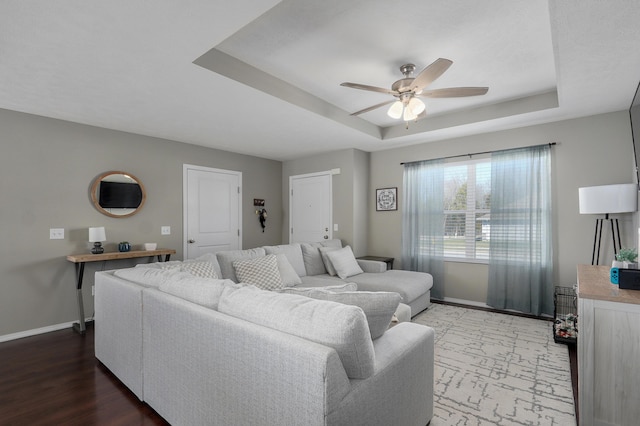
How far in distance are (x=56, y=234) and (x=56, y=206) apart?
0.32 metres

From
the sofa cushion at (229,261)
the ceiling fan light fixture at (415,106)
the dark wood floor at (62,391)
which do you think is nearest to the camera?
the dark wood floor at (62,391)

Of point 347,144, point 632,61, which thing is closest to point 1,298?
point 347,144


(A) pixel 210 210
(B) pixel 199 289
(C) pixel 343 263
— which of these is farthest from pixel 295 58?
(A) pixel 210 210

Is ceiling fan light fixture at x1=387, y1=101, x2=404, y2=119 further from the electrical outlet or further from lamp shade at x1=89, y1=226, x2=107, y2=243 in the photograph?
the electrical outlet

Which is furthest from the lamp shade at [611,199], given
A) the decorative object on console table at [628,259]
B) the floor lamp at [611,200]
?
the decorative object on console table at [628,259]

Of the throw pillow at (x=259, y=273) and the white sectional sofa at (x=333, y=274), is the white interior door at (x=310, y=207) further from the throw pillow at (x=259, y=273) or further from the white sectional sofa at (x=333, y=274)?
the throw pillow at (x=259, y=273)

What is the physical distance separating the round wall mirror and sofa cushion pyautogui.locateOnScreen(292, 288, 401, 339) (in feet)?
11.7

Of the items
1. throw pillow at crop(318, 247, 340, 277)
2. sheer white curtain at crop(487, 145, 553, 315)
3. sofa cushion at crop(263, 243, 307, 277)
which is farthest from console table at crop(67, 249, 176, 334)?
sheer white curtain at crop(487, 145, 553, 315)

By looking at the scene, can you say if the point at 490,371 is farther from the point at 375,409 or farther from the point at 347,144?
the point at 347,144

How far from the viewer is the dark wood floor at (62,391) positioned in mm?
1965

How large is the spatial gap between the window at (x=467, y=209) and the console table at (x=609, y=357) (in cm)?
257

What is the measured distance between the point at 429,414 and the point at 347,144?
3.78 meters

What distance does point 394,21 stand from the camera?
2172 mm

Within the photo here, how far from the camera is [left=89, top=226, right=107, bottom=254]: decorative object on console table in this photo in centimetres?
355
